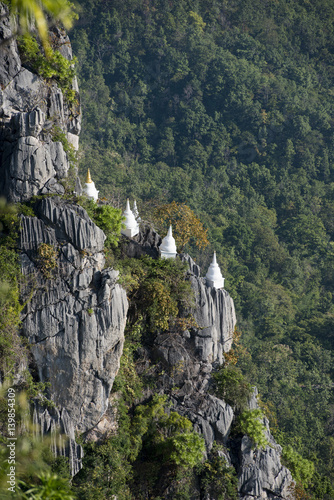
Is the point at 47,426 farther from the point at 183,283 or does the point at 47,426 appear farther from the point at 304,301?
the point at 304,301

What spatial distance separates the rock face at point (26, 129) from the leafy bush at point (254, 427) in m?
8.84

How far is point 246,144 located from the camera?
52719mm

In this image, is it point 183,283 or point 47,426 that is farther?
point 183,283

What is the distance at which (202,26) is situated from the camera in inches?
2411

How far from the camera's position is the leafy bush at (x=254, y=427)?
1738 centimetres

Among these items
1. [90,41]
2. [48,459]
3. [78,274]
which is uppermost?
[90,41]

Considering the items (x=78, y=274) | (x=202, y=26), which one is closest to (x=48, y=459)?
(x=78, y=274)

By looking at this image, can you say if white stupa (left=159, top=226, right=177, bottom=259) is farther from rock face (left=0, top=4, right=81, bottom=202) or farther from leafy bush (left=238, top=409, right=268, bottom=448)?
leafy bush (left=238, top=409, right=268, bottom=448)

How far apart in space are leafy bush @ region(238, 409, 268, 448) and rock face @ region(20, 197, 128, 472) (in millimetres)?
5310

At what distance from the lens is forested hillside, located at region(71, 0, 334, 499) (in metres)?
34.7

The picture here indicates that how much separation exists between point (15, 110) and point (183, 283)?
6.83 metres

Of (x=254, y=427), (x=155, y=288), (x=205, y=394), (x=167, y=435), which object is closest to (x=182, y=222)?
(x=155, y=288)

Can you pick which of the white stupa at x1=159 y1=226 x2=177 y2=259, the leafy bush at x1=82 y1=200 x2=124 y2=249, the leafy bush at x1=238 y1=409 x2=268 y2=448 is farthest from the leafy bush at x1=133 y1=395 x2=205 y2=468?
the leafy bush at x1=82 y1=200 x2=124 y2=249

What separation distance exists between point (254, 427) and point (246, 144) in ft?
127
